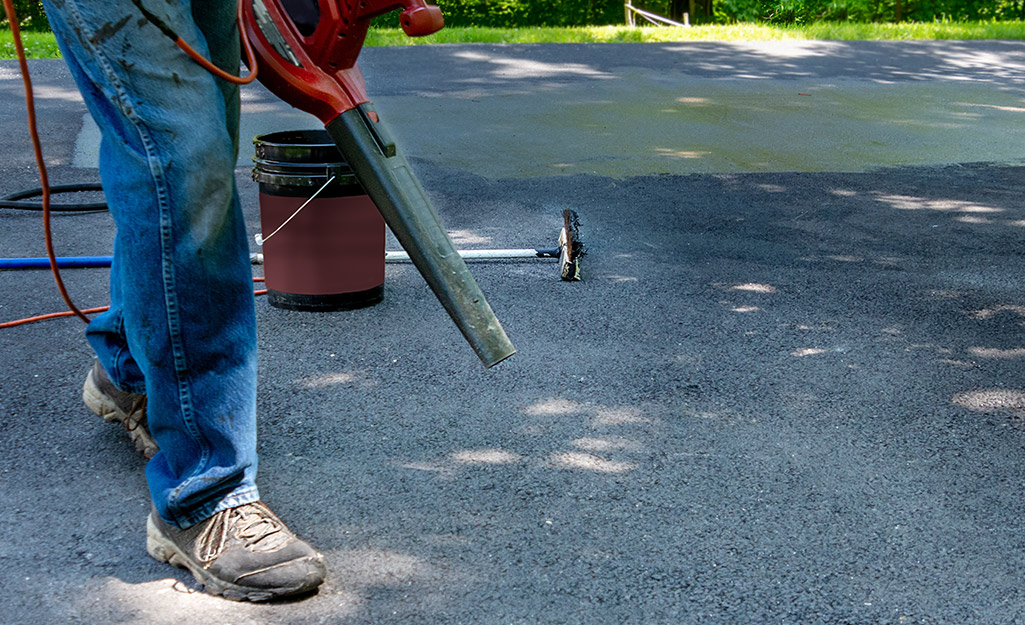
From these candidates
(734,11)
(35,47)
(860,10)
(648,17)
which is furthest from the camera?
(734,11)

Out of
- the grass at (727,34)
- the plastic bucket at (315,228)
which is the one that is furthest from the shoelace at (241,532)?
the grass at (727,34)

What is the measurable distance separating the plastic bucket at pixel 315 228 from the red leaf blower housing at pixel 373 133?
114 centimetres

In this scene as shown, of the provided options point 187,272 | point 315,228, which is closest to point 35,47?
point 315,228

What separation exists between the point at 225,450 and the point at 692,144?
610 centimetres

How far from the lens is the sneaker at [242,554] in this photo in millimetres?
2088

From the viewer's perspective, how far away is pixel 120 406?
8.86 ft

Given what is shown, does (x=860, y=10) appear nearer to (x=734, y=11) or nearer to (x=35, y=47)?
(x=734, y=11)

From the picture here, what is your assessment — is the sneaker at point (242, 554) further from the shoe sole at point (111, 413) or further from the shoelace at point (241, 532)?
the shoe sole at point (111, 413)

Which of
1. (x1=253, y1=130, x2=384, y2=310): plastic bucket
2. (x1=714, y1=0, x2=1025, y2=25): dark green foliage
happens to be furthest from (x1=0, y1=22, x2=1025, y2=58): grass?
(x1=253, y1=130, x2=384, y2=310): plastic bucket

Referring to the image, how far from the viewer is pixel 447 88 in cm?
995

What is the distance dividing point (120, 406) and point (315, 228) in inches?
48.1

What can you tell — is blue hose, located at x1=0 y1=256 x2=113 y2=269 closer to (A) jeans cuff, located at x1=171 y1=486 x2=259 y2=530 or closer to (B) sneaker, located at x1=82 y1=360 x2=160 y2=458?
(B) sneaker, located at x1=82 y1=360 x2=160 y2=458

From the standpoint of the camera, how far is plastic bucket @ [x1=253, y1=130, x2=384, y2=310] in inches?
144

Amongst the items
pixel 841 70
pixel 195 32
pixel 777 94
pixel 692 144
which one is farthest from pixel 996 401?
pixel 841 70
